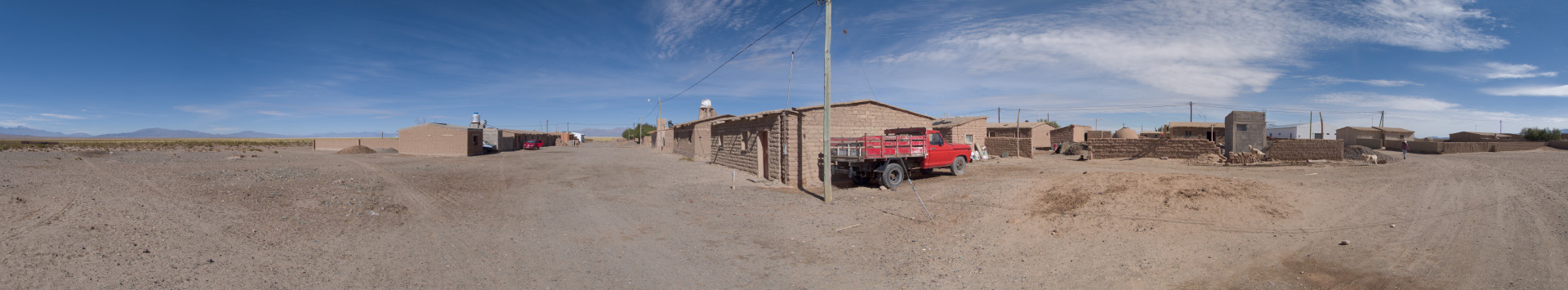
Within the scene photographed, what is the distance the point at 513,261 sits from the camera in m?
5.93

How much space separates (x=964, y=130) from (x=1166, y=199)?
1536 centimetres

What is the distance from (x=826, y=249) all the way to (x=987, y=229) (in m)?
2.43

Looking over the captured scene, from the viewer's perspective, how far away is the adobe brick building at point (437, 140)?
2991 cm

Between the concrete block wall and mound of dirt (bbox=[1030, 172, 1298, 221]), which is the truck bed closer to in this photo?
the concrete block wall

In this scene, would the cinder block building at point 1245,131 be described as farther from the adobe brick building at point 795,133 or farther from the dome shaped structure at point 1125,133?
the dome shaped structure at point 1125,133

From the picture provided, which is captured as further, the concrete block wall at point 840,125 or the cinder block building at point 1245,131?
the cinder block building at point 1245,131

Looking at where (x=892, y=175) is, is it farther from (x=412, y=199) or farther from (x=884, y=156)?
(x=412, y=199)

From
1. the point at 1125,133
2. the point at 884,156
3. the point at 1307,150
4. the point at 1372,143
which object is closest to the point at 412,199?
the point at 884,156

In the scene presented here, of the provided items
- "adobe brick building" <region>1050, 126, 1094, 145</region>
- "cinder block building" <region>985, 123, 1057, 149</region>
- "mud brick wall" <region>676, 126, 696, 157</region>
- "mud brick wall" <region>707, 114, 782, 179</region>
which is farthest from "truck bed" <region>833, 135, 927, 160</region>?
"adobe brick building" <region>1050, 126, 1094, 145</region>

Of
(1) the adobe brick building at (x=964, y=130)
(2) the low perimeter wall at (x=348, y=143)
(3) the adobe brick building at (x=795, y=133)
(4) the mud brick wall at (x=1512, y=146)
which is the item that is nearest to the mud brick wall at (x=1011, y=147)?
(1) the adobe brick building at (x=964, y=130)

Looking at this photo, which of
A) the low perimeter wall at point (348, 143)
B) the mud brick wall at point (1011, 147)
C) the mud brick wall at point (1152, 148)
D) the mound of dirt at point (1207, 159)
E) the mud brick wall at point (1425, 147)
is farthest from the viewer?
the low perimeter wall at point (348, 143)

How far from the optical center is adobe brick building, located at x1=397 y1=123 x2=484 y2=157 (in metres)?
29.9

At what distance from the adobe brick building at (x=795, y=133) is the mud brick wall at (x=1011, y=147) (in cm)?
760

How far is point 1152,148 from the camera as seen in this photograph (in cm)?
2147
